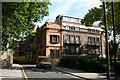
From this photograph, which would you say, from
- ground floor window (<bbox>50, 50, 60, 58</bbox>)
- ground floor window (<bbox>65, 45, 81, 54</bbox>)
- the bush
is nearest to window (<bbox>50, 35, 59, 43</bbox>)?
ground floor window (<bbox>50, 50, 60, 58</bbox>)

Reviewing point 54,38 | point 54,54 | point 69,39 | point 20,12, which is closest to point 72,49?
point 69,39

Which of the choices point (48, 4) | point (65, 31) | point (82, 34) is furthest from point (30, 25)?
point (82, 34)

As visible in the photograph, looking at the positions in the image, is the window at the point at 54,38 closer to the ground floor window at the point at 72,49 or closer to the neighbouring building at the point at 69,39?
the neighbouring building at the point at 69,39

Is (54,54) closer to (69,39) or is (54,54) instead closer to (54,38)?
(54,38)

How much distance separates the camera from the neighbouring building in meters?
42.0

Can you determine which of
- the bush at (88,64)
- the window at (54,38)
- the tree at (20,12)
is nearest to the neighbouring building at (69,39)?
the window at (54,38)

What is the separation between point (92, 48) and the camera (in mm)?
49312

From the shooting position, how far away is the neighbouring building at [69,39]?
41969 millimetres

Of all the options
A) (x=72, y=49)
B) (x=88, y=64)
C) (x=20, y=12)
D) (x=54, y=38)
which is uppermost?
(x=20, y=12)

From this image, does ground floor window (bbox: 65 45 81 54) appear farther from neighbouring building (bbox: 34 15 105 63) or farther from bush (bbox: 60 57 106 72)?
bush (bbox: 60 57 106 72)

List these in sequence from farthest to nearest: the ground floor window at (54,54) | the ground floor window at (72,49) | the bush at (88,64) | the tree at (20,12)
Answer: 1. the ground floor window at (72,49)
2. the ground floor window at (54,54)
3. the bush at (88,64)
4. the tree at (20,12)

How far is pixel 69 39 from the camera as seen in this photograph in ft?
148

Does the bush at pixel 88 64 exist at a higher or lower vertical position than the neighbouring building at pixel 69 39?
lower

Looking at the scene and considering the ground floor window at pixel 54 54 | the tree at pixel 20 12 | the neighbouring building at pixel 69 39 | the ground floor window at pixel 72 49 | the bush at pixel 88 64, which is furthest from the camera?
the ground floor window at pixel 72 49
